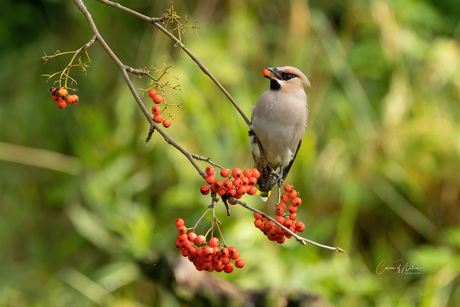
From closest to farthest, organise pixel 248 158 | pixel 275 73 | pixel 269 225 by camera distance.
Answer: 1. pixel 269 225
2. pixel 275 73
3. pixel 248 158

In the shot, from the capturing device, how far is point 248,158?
394cm

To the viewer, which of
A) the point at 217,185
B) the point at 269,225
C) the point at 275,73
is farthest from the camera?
the point at 275,73

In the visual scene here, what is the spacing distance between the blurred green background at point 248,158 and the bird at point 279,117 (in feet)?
4.48

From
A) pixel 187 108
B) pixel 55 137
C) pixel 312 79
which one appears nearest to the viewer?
pixel 187 108

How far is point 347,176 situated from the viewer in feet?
13.5

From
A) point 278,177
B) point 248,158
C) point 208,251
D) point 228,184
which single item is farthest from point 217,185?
point 248,158

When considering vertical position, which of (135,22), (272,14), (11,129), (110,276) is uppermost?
(272,14)

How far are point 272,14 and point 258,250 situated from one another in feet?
6.13

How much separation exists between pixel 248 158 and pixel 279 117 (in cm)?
178

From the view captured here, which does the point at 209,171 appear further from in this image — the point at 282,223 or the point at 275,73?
the point at 275,73

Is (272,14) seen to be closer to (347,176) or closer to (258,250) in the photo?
(347,176)

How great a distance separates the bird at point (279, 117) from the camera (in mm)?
2143

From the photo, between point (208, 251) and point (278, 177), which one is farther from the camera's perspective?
point (278, 177)

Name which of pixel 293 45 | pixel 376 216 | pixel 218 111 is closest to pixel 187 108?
pixel 218 111
